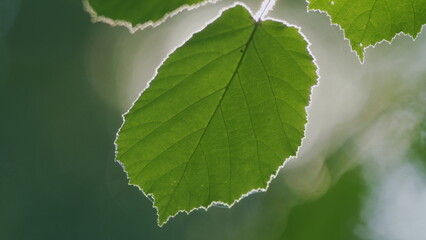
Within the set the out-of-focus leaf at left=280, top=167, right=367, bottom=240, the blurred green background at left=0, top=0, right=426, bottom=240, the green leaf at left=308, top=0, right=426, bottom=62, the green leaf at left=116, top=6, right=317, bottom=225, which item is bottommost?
the green leaf at left=116, top=6, right=317, bottom=225

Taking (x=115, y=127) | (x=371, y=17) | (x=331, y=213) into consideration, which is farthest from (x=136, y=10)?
(x=115, y=127)

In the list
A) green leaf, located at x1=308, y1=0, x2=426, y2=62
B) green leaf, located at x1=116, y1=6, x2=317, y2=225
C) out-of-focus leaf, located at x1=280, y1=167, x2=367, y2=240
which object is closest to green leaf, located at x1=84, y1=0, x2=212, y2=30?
green leaf, located at x1=116, y1=6, x2=317, y2=225

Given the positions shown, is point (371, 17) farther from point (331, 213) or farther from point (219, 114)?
point (331, 213)

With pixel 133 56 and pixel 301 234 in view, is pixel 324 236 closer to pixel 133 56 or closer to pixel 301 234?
pixel 301 234

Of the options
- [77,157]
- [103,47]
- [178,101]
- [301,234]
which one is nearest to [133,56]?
[103,47]

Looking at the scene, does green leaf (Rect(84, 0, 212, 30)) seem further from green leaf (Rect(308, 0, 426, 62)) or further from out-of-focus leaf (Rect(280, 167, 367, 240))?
out-of-focus leaf (Rect(280, 167, 367, 240))

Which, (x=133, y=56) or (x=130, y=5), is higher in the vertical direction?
(x=133, y=56)
